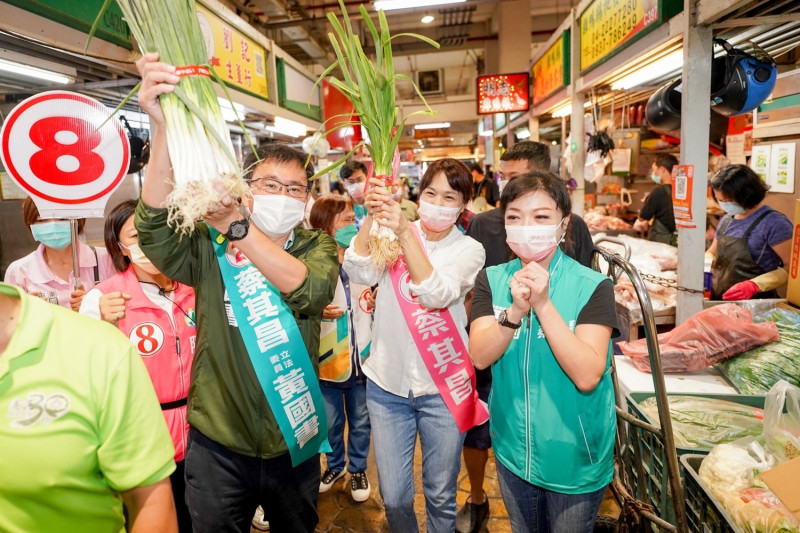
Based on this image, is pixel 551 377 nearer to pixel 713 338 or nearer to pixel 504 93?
pixel 713 338

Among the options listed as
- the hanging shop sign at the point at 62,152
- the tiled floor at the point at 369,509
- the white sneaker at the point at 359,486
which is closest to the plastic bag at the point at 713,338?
the tiled floor at the point at 369,509

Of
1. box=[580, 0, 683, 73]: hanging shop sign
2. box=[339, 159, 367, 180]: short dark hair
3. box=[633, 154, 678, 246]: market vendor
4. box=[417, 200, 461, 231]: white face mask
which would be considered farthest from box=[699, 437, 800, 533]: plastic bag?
Result: box=[633, 154, 678, 246]: market vendor

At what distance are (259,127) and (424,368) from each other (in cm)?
622

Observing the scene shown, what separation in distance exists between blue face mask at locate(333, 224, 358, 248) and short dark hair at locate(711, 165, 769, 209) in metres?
2.82

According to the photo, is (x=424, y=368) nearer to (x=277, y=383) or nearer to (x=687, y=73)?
(x=277, y=383)

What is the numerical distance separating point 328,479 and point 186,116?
2721 mm

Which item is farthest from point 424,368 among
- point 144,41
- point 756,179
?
point 756,179

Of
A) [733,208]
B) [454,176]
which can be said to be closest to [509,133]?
[733,208]

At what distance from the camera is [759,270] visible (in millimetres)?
3479

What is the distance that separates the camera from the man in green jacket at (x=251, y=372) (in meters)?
1.71

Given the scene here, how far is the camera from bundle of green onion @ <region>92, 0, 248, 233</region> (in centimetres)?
118

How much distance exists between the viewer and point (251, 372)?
1.75 metres

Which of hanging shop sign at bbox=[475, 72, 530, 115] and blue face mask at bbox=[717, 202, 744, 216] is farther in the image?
hanging shop sign at bbox=[475, 72, 530, 115]

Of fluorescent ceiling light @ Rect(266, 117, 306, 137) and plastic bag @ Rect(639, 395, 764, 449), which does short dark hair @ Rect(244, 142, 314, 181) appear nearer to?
plastic bag @ Rect(639, 395, 764, 449)
